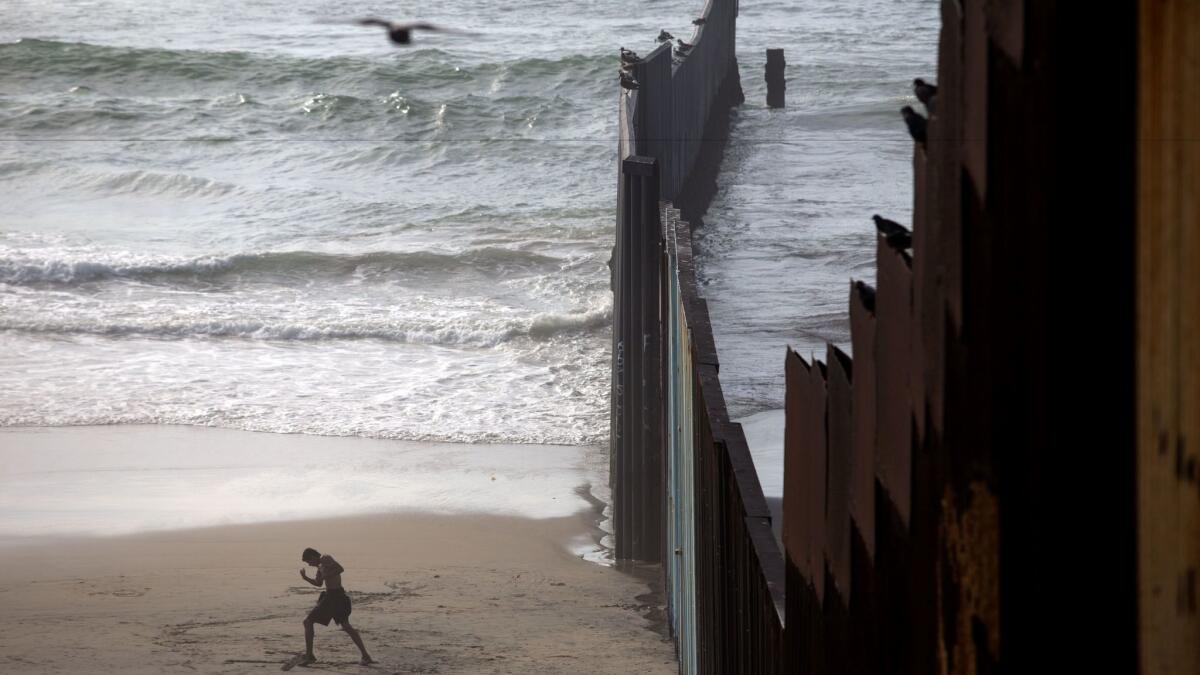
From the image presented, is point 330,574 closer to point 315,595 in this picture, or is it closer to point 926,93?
point 315,595

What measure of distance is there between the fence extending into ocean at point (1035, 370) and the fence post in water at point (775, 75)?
31.1 metres

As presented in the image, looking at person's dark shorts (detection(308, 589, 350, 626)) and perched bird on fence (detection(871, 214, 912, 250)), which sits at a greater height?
perched bird on fence (detection(871, 214, 912, 250))

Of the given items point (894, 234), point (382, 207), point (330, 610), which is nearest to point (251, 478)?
point (330, 610)

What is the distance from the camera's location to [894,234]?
1.46 m

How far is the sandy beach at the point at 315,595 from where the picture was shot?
7820 mm

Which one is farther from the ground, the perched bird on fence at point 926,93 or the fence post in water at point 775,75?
the perched bird on fence at point 926,93

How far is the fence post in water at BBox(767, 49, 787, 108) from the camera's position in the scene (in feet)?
105

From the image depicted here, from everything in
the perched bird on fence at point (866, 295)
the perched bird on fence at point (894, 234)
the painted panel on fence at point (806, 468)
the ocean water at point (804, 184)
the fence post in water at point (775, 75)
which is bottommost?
the ocean water at point (804, 184)

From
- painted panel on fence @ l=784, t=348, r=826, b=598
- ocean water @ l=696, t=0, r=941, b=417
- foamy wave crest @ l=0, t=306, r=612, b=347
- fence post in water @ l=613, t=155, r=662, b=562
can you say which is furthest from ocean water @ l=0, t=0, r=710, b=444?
painted panel on fence @ l=784, t=348, r=826, b=598

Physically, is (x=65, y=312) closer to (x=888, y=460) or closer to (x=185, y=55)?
(x=888, y=460)

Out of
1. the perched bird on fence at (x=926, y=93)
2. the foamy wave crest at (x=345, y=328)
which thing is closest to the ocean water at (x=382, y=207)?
the foamy wave crest at (x=345, y=328)

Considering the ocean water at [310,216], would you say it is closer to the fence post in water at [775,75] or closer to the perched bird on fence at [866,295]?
the fence post in water at [775,75]

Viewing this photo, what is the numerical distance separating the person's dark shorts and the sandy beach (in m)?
0.19

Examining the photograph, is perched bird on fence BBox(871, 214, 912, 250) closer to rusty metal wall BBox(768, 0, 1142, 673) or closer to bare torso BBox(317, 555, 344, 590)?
rusty metal wall BBox(768, 0, 1142, 673)
